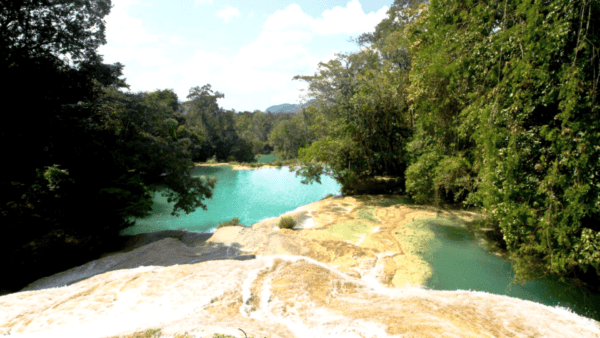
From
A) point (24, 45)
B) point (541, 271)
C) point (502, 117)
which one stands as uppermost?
point (24, 45)

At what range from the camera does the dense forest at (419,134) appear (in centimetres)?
398

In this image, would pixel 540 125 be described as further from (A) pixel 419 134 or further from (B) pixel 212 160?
(B) pixel 212 160

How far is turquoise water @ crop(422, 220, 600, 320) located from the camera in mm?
4457

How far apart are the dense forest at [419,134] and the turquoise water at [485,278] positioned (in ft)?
1.11

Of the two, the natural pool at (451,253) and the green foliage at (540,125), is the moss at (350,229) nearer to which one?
the natural pool at (451,253)

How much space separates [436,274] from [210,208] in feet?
40.4

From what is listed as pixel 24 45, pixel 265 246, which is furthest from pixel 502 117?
pixel 24 45

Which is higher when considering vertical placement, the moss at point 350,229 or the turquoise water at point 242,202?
the moss at point 350,229

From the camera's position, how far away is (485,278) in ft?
17.2

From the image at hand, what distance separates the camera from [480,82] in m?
5.89

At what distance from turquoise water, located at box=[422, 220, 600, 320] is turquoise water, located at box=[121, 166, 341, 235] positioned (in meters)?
7.71

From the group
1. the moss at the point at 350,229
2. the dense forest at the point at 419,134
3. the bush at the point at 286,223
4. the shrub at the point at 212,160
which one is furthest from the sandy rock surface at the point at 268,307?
the shrub at the point at 212,160

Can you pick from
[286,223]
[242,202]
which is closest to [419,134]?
[286,223]

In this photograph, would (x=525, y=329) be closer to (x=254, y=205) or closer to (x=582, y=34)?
(x=582, y=34)
